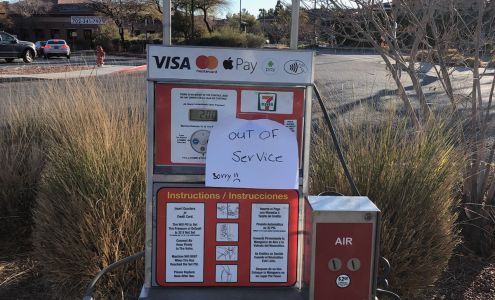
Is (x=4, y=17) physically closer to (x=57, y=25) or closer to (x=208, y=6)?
(x=57, y=25)

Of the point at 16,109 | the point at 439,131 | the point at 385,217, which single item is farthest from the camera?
the point at 16,109

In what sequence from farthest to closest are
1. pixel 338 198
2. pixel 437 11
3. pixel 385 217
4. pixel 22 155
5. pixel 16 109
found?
pixel 16 109 → pixel 437 11 → pixel 22 155 → pixel 385 217 → pixel 338 198

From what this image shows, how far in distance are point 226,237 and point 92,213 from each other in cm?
110

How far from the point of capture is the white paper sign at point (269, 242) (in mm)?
2484

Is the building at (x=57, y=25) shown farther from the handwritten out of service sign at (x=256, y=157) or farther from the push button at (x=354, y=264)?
the push button at (x=354, y=264)

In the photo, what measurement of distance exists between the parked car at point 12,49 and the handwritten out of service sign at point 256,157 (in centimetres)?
3078

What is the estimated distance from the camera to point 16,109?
5.23m

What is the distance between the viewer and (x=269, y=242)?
2512mm

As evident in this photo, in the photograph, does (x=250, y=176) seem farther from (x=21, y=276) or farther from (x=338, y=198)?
(x=21, y=276)

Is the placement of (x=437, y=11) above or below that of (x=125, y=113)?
above

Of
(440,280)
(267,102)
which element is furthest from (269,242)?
(440,280)

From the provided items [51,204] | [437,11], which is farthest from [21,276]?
[437,11]

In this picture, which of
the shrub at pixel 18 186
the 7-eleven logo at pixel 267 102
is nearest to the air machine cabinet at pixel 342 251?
the 7-eleven logo at pixel 267 102

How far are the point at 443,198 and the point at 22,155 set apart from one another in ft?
10.5
